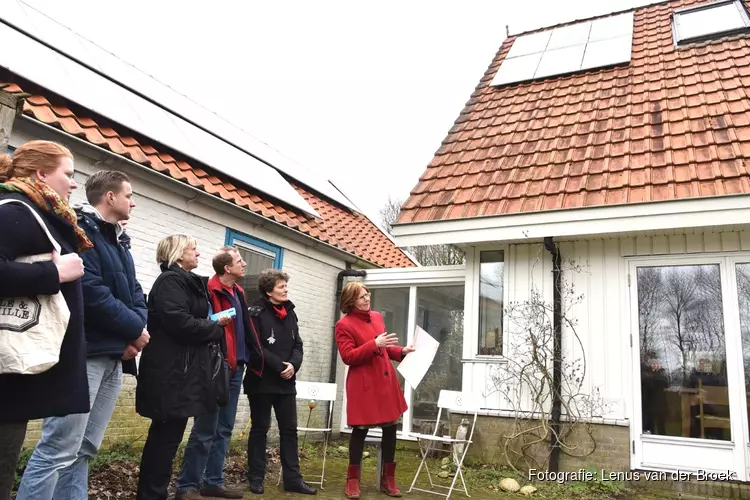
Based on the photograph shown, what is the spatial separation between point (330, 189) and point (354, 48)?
33.6 ft

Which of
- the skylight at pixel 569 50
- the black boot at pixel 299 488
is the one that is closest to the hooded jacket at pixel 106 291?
the black boot at pixel 299 488

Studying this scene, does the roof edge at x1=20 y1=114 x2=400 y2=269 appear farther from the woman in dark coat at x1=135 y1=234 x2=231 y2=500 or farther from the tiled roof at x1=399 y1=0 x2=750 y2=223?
the woman in dark coat at x1=135 y1=234 x2=231 y2=500

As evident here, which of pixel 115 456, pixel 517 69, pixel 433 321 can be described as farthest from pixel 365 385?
pixel 517 69

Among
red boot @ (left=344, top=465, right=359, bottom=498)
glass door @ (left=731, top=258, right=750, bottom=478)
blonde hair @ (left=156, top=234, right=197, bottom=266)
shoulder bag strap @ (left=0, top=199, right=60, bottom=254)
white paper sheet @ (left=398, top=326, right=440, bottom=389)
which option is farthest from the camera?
glass door @ (left=731, top=258, right=750, bottom=478)

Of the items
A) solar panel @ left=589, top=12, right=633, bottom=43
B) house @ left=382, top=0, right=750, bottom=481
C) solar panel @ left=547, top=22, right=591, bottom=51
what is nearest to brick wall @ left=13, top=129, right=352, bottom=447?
house @ left=382, top=0, right=750, bottom=481

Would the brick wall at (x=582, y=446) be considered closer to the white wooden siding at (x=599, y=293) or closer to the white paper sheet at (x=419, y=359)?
the white wooden siding at (x=599, y=293)

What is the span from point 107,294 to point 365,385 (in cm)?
251

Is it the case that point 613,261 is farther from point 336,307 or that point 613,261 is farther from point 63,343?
point 63,343

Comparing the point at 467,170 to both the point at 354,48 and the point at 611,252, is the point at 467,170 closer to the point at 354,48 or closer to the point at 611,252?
the point at 611,252

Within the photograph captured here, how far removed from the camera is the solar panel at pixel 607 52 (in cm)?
896

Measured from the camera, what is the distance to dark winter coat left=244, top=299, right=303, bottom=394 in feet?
15.8

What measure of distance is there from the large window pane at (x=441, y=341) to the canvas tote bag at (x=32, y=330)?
6.52 m

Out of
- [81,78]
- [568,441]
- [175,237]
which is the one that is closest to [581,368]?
[568,441]

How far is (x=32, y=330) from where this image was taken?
2111 mm
